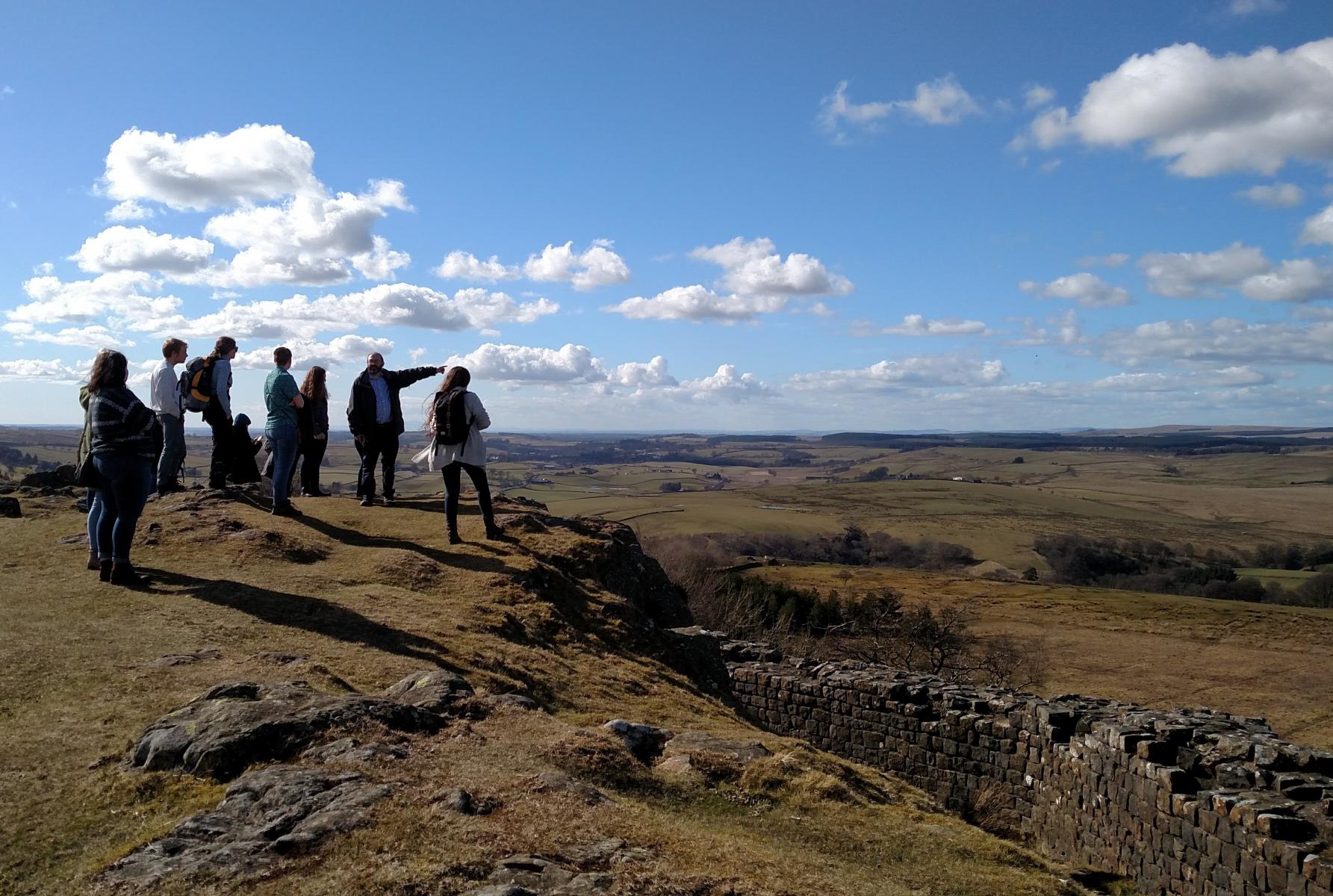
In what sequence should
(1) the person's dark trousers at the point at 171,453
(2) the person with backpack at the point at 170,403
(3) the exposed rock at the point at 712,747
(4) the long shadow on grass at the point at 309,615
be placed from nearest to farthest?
(3) the exposed rock at the point at 712,747 < (4) the long shadow on grass at the point at 309,615 < (2) the person with backpack at the point at 170,403 < (1) the person's dark trousers at the point at 171,453

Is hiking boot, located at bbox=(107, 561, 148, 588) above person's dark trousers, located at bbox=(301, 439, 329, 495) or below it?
below

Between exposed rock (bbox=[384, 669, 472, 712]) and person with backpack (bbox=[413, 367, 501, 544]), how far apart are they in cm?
594

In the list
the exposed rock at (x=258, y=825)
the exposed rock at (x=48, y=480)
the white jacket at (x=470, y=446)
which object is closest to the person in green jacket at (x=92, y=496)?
the white jacket at (x=470, y=446)

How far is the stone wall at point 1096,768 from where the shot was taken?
907 centimetres

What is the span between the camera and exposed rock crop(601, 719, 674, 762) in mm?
8709

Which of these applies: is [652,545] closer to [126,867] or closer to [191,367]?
[191,367]

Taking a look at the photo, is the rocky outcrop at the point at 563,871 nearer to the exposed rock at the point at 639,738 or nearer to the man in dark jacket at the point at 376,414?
the exposed rock at the point at 639,738

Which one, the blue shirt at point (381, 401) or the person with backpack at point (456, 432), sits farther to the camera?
the blue shirt at point (381, 401)

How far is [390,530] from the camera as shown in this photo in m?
16.5

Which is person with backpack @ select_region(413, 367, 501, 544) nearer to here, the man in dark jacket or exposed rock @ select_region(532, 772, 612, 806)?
the man in dark jacket

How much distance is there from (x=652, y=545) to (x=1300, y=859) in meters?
60.0

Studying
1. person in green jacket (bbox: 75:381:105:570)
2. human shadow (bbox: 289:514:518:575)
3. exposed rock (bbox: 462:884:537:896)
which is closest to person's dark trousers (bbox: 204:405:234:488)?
human shadow (bbox: 289:514:518:575)

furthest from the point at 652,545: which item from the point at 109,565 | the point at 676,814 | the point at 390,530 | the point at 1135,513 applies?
the point at 1135,513

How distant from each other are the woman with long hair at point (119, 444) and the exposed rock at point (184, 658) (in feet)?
10.4
